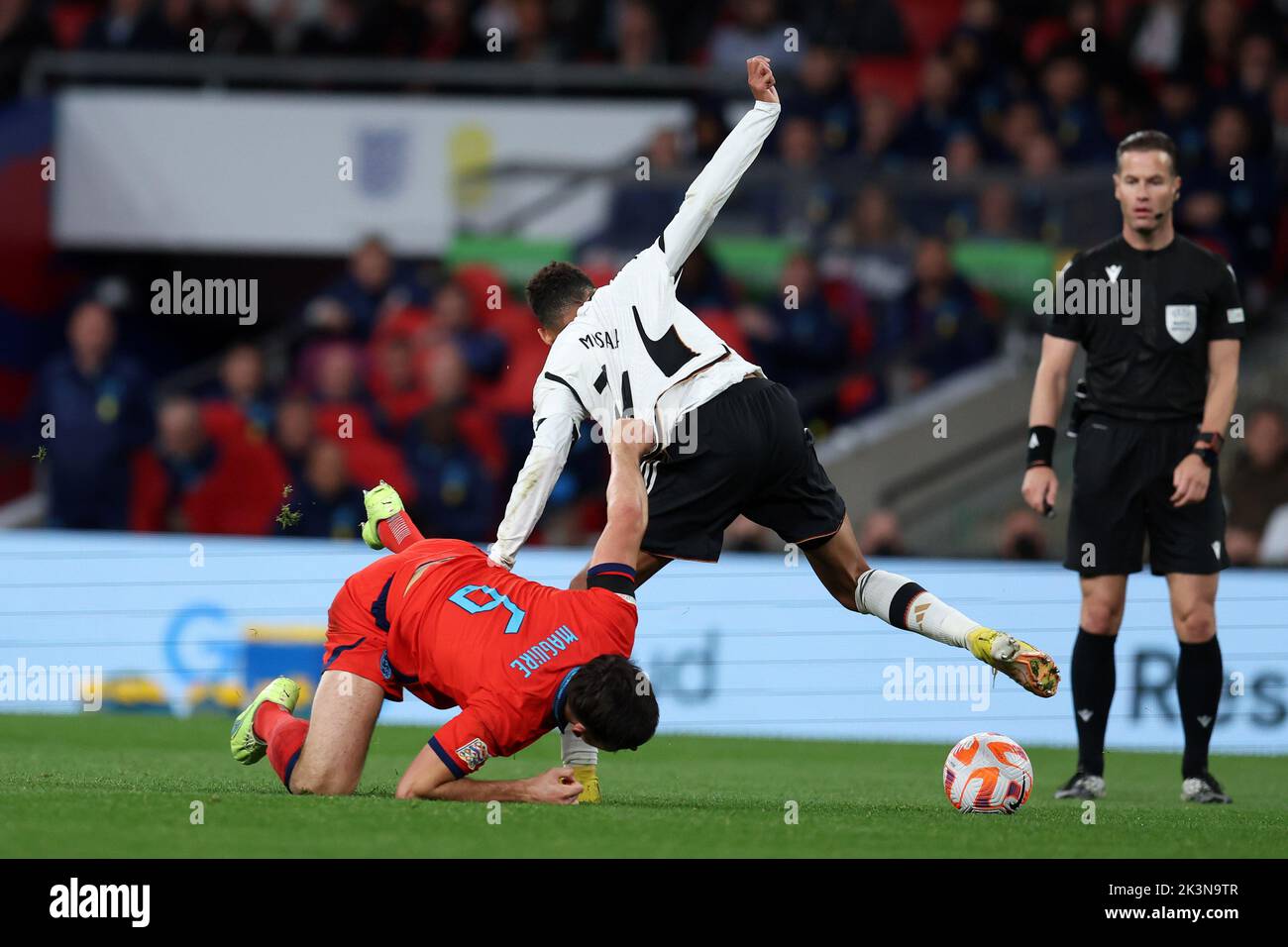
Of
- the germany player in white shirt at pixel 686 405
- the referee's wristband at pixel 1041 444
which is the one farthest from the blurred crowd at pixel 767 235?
the germany player in white shirt at pixel 686 405

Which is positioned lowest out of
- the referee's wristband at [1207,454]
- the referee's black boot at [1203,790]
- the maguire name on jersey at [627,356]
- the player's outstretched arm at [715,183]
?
the referee's black boot at [1203,790]

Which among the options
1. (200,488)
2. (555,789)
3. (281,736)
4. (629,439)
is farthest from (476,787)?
(200,488)

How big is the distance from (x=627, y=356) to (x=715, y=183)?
696 mm

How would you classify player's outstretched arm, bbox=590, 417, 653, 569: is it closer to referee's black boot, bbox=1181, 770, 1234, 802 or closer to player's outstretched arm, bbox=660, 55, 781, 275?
player's outstretched arm, bbox=660, 55, 781, 275

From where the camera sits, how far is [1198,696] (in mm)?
7602

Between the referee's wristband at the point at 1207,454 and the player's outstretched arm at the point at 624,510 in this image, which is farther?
the referee's wristband at the point at 1207,454

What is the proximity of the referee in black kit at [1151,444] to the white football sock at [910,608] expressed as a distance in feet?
2.69

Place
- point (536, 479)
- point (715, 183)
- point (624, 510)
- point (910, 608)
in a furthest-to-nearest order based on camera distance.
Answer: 1. point (910, 608)
2. point (715, 183)
3. point (536, 479)
4. point (624, 510)

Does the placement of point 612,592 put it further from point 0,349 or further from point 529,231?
point 0,349

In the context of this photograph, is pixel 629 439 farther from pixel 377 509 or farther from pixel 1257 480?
pixel 1257 480

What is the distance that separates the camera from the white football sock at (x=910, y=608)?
22.8ft

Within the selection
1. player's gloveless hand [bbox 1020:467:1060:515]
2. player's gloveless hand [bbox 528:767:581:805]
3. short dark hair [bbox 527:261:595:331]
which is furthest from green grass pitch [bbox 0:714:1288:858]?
short dark hair [bbox 527:261:595:331]

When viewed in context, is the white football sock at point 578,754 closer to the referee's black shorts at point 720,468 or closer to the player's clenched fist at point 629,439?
the referee's black shorts at point 720,468

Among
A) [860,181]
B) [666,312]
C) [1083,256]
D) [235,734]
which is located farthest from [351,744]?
[860,181]
